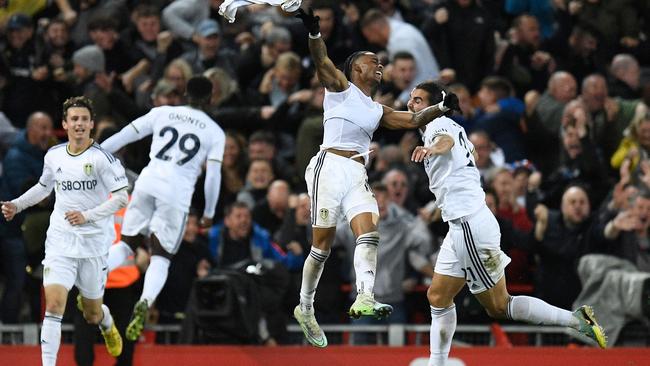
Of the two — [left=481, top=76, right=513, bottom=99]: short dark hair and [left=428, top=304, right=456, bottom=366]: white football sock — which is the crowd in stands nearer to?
[left=481, top=76, right=513, bottom=99]: short dark hair

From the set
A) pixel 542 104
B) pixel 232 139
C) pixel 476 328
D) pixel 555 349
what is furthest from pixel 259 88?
pixel 555 349

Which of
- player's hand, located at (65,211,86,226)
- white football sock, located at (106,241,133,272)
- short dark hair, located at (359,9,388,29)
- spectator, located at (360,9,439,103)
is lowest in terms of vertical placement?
white football sock, located at (106,241,133,272)

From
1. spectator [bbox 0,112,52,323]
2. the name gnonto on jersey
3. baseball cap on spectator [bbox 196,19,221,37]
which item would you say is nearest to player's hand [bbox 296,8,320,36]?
the name gnonto on jersey

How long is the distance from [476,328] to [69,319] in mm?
4105

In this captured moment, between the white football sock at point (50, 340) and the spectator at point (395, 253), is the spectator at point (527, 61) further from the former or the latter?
the white football sock at point (50, 340)

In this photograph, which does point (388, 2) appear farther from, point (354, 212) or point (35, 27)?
point (354, 212)

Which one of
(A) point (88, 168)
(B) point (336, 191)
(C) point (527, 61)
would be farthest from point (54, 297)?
(C) point (527, 61)

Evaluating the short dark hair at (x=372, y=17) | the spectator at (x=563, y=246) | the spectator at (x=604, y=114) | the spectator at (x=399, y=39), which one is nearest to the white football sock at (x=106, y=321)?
the spectator at (x=563, y=246)

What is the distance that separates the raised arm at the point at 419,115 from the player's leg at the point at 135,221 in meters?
2.96

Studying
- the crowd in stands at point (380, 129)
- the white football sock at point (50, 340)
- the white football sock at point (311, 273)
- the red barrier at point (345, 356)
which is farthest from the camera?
the crowd in stands at point (380, 129)

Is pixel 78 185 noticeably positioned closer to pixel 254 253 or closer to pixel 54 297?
pixel 54 297

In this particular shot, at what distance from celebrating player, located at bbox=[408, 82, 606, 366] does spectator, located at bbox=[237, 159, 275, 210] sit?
442 centimetres

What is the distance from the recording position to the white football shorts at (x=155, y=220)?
14.1 meters

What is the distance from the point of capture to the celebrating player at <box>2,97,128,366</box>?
12742mm
